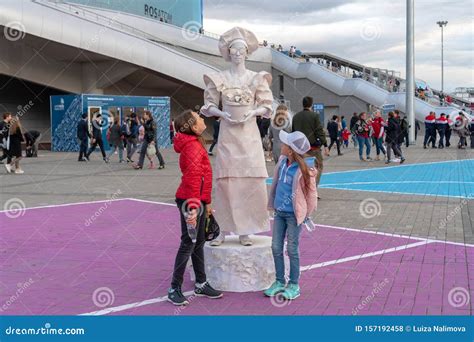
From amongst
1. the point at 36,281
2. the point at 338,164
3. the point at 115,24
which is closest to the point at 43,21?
the point at 115,24

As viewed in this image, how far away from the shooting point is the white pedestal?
6105 millimetres

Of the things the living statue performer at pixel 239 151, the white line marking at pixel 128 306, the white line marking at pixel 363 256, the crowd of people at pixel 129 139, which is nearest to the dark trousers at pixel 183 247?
the white line marking at pixel 128 306

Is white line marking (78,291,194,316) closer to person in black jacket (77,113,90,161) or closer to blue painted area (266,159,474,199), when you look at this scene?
blue painted area (266,159,474,199)

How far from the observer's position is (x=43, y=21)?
27.8 meters

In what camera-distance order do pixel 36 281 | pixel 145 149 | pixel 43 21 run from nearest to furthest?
pixel 36 281 → pixel 145 149 → pixel 43 21

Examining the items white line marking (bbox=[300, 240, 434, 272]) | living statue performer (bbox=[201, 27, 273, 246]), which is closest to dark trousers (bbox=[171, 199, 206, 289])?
living statue performer (bbox=[201, 27, 273, 246])

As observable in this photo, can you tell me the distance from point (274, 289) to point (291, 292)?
19cm

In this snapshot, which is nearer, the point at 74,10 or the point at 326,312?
the point at 326,312

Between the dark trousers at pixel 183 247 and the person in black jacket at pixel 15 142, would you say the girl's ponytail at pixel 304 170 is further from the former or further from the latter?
the person in black jacket at pixel 15 142

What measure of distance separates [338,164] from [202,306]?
→ 15.5 m
